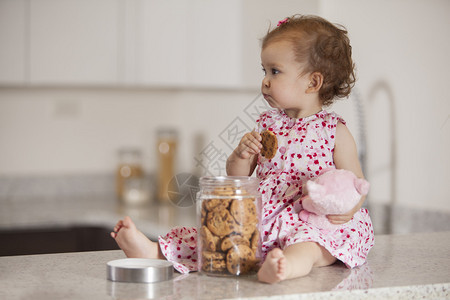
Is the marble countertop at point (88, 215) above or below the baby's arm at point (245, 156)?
below

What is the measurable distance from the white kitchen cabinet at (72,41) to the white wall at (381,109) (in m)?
0.35

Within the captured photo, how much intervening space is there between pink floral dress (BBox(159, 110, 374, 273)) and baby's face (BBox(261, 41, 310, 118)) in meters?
0.05

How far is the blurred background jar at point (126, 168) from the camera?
3.31 metres

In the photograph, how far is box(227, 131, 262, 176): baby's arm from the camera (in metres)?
0.97

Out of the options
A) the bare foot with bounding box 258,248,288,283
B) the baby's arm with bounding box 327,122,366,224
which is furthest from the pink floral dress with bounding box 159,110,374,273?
the bare foot with bounding box 258,248,288,283

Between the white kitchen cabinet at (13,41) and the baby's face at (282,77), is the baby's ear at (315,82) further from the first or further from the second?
the white kitchen cabinet at (13,41)

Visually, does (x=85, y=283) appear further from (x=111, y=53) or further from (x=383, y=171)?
(x=111, y=53)

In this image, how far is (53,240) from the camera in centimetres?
270

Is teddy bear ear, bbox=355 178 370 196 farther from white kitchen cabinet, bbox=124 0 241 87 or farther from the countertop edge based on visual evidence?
white kitchen cabinet, bbox=124 0 241 87

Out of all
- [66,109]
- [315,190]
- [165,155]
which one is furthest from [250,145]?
[66,109]

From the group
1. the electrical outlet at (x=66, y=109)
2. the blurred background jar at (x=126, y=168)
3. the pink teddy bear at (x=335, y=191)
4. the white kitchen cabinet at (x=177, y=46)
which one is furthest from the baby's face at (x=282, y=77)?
the electrical outlet at (x=66, y=109)

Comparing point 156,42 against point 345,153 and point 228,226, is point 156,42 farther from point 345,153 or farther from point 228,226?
point 228,226

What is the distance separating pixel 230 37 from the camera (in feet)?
9.46

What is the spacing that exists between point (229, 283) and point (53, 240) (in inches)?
79.2
